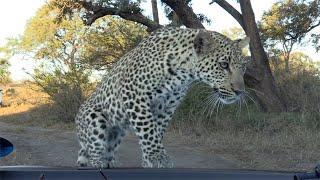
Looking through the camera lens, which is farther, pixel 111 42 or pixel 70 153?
pixel 111 42

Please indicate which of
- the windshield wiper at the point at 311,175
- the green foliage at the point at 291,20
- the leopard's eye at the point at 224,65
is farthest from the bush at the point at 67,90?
the windshield wiper at the point at 311,175

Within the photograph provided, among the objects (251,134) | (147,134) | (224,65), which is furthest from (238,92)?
(251,134)

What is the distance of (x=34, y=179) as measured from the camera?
2406mm

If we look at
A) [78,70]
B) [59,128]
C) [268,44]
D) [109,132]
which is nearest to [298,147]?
[109,132]

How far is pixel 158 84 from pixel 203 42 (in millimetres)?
687

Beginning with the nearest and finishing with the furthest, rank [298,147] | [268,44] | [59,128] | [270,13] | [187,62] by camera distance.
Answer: [187,62], [298,147], [59,128], [268,44], [270,13]

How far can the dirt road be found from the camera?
9.73 m

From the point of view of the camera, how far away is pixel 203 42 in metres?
6.09

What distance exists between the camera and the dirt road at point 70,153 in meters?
9.73

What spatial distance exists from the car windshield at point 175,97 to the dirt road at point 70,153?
24 mm

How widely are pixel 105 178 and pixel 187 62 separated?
3.85 m

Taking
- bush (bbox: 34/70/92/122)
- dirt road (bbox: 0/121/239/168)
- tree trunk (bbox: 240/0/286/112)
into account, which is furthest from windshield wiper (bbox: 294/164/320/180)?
bush (bbox: 34/70/92/122)

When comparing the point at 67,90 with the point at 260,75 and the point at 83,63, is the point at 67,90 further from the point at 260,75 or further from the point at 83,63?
the point at 260,75

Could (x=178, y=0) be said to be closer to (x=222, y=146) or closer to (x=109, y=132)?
(x=222, y=146)
